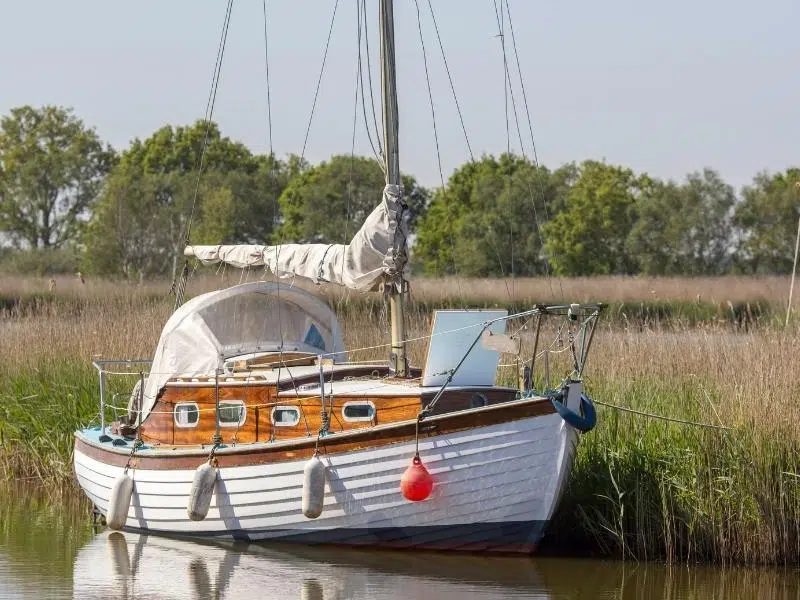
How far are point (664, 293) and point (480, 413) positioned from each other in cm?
2136

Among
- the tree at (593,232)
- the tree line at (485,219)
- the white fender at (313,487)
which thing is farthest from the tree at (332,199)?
the white fender at (313,487)

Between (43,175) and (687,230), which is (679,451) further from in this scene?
(43,175)

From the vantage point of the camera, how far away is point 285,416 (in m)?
13.9

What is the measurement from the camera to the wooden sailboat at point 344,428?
13016 mm

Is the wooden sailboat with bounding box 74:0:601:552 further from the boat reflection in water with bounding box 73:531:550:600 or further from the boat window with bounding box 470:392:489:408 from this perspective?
the boat reflection in water with bounding box 73:531:550:600

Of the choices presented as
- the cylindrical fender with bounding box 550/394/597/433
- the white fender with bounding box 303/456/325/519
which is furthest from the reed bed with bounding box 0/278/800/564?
the white fender with bounding box 303/456/325/519

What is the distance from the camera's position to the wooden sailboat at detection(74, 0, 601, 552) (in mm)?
13016

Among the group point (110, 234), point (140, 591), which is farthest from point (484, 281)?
point (140, 591)

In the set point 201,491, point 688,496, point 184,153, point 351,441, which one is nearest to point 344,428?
point 351,441

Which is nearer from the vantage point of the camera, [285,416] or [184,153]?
[285,416]

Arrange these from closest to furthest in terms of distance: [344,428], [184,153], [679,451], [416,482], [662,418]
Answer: [416,482]
[679,451]
[344,428]
[662,418]
[184,153]

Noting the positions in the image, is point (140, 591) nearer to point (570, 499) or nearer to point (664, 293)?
point (570, 499)

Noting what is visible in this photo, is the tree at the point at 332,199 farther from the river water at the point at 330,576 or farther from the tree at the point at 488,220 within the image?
the river water at the point at 330,576

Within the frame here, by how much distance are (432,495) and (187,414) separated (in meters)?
2.73
